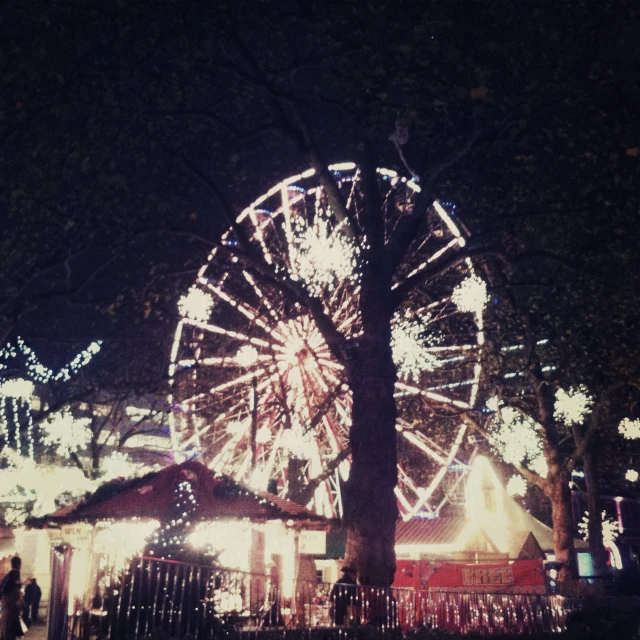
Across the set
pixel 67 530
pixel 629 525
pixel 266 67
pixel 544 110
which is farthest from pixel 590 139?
pixel 629 525

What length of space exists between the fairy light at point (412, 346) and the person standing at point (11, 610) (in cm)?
908

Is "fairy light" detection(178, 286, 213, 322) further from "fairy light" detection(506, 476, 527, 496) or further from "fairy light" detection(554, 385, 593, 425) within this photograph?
"fairy light" detection(506, 476, 527, 496)

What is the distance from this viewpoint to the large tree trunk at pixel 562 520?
22.6 m

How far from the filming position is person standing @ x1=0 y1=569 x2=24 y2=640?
41.1ft

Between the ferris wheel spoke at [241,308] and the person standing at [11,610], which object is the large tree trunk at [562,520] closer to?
the ferris wheel spoke at [241,308]

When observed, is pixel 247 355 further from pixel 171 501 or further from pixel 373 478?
pixel 373 478

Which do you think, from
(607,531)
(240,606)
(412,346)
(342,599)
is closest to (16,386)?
(412,346)

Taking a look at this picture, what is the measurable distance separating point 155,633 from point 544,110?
35.6 feet

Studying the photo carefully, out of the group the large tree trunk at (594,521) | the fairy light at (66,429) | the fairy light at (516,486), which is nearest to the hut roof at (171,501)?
the large tree trunk at (594,521)

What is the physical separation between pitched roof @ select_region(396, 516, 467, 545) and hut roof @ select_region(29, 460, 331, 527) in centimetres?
1343

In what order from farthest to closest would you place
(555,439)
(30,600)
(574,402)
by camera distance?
(574,402)
(555,439)
(30,600)

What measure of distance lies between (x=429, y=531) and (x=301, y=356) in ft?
36.7

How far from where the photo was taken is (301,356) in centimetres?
1936

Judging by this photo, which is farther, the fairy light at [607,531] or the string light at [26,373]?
the fairy light at [607,531]
